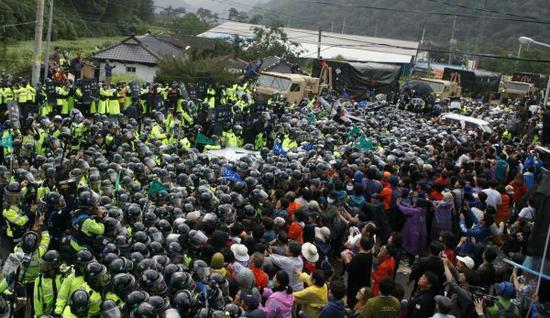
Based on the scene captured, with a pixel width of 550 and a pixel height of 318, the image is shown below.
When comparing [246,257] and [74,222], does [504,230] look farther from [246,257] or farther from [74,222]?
[74,222]

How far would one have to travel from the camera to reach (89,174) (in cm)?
958

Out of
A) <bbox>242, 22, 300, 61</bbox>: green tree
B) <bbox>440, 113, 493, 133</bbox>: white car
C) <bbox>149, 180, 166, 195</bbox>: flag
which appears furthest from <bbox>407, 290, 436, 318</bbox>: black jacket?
<bbox>242, 22, 300, 61</bbox>: green tree

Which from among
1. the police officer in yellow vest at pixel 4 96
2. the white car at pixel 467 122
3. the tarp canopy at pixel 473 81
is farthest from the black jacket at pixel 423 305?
the tarp canopy at pixel 473 81

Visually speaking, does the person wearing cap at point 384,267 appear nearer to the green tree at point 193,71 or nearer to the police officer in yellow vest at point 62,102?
the police officer in yellow vest at point 62,102

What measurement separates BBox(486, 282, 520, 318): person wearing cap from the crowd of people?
14mm

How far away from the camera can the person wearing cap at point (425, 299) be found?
657 centimetres

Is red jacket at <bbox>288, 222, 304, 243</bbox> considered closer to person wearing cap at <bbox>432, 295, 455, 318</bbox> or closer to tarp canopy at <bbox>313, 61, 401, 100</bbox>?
person wearing cap at <bbox>432, 295, 455, 318</bbox>

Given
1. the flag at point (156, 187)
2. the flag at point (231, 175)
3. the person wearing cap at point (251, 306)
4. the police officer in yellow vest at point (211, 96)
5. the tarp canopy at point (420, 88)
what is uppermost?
the tarp canopy at point (420, 88)

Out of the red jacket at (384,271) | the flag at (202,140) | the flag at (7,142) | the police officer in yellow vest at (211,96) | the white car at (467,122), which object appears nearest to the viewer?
the red jacket at (384,271)

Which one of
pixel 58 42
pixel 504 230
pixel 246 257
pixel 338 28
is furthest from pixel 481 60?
pixel 246 257

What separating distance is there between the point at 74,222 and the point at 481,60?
229 ft

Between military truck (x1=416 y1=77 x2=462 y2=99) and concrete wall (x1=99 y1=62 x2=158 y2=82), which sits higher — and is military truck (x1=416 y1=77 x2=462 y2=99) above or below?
above

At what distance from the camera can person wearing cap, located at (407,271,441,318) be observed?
6.57m

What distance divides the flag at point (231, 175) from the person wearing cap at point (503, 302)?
482cm
